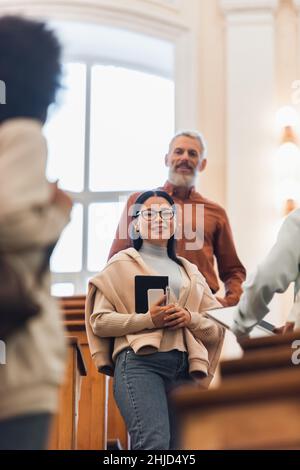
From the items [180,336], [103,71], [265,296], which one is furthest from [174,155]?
[103,71]

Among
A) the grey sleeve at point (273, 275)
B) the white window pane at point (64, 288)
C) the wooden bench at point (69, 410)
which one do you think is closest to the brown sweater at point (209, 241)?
the wooden bench at point (69, 410)

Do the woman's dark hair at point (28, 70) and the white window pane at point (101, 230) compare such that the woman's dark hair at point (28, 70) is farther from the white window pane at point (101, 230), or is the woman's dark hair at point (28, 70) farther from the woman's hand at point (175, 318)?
the white window pane at point (101, 230)

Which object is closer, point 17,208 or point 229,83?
point 17,208

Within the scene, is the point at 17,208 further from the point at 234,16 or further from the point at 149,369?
the point at 234,16

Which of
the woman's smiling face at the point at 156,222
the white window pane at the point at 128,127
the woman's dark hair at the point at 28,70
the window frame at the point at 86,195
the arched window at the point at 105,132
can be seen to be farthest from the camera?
the white window pane at the point at 128,127

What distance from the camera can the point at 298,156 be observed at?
9188 millimetres

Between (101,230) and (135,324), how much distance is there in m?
5.16

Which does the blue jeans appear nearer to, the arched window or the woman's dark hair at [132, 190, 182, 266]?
the woman's dark hair at [132, 190, 182, 266]

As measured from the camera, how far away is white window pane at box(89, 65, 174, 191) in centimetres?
998

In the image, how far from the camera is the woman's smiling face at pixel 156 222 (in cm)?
496

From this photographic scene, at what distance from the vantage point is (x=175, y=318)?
4684mm

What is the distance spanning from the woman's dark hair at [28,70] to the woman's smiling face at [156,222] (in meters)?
2.12

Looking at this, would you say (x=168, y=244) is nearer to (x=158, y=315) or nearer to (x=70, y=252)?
(x=158, y=315)
